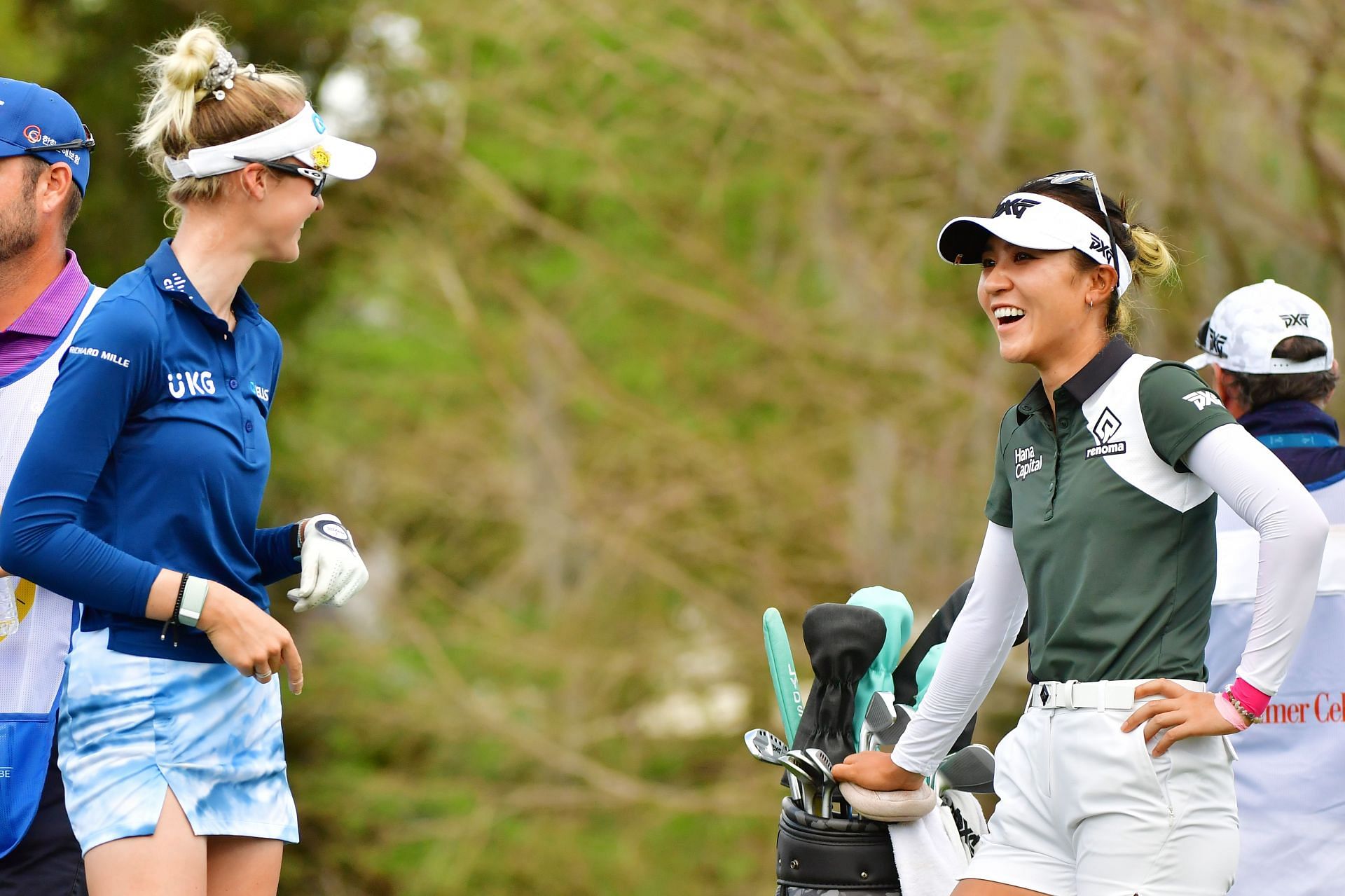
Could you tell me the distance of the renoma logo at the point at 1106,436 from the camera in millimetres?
2793

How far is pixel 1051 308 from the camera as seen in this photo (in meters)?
2.95

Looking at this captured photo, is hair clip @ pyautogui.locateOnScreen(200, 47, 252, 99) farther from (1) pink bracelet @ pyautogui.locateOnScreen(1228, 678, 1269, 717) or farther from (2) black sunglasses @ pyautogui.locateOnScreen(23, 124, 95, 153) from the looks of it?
(1) pink bracelet @ pyautogui.locateOnScreen(1228, 678, 1269, 717)

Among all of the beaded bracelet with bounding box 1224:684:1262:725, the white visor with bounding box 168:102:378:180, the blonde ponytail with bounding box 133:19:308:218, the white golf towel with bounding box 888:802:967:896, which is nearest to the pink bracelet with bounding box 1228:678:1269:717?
the beaded bracelet with bounding box 1224:684:1262:725

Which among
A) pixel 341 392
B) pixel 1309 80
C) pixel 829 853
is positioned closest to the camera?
pixel 829 853

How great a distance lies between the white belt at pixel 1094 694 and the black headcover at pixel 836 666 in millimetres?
469

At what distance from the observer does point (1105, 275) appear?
2.99 m

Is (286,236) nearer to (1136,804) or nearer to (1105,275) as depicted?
(1105,275)

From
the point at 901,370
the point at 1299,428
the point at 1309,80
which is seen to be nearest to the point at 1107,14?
the point at 1309,80

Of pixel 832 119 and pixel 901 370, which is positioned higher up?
pixel 832 119

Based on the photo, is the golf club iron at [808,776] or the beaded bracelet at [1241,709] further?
the golf club iron at [808,776]

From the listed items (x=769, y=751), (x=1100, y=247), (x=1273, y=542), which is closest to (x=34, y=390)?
(x=769, y=751)

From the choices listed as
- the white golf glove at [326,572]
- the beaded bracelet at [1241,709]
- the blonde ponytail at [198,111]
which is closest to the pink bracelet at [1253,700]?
the beaded bracelet at [1241,709]

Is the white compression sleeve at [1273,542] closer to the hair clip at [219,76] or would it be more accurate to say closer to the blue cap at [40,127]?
the hair clip at [219,76]

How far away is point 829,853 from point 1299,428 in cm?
148
